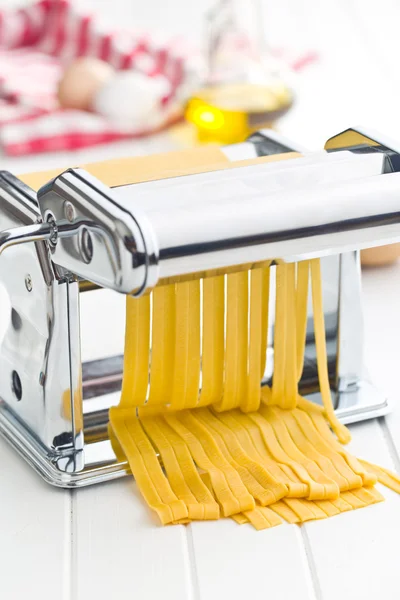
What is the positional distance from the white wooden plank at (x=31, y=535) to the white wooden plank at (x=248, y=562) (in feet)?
0.34

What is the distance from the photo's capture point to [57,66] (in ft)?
6.60

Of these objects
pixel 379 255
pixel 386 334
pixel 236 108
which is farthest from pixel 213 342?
pixel 236 108

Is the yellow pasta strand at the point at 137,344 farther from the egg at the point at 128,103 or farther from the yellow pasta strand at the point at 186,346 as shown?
the egg at the point at 128,103

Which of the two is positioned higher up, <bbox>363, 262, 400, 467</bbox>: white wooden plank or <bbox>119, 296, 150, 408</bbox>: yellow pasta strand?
<bbox>363, 262, 400, 467</bbox>: white wooden plank

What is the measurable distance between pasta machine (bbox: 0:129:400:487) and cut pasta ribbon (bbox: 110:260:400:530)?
0.04m

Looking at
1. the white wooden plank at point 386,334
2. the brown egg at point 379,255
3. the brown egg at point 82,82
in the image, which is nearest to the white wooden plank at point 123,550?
the white wooden plank at point 386,334

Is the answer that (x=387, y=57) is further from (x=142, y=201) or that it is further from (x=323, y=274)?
(x=142, y=201)

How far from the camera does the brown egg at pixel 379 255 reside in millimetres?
1344

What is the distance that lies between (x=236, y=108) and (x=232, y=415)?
694 mm

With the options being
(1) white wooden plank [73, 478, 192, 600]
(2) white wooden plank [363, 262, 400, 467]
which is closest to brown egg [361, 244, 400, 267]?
(2) white wooden plank [363, 262, 400, 467]

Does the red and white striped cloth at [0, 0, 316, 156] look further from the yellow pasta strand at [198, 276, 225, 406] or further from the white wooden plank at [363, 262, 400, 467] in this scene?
the yellow pasta strand at [198, 276, 225, 406]

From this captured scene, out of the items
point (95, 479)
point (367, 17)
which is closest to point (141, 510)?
point (95, 479)

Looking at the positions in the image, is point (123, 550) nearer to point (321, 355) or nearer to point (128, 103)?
point (321, 355)

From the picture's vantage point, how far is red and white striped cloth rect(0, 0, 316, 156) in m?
1.73
